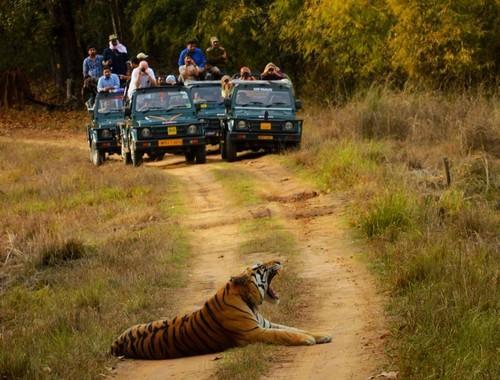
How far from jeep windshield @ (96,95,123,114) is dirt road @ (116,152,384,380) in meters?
4.47

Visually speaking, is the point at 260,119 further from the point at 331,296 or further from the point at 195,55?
the point at 331,296

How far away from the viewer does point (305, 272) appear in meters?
12.3

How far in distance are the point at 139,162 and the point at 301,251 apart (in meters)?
11.6

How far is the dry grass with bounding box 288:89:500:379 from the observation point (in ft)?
27.0

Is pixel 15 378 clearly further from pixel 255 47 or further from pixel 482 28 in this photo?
pixel 255 47

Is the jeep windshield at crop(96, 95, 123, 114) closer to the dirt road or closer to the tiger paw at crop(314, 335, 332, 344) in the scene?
the dirt road

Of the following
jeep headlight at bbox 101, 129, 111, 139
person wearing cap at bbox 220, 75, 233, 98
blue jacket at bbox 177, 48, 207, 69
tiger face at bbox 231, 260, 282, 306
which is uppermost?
blue jacket at bbox 177, 48, 207, 69

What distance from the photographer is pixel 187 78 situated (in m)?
29.5

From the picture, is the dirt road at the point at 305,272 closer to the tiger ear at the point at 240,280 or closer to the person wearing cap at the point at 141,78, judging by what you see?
the tiger ear at the point at 240,280

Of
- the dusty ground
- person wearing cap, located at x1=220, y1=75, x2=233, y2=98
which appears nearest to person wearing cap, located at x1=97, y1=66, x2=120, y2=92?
person wearing cap, located at x1=220, y1=75, x2=233, y2=98

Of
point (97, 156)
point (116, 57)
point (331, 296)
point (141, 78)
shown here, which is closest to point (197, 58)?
point (116, 57)

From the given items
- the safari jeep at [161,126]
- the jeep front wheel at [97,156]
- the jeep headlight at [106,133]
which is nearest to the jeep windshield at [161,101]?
the safari jeep at [161,126]

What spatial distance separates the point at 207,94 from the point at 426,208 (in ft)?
46.1

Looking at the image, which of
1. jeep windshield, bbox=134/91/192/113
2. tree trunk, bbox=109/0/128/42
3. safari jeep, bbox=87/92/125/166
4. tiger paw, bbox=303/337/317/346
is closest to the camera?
tiger paw, bbox=303/337/317/346
